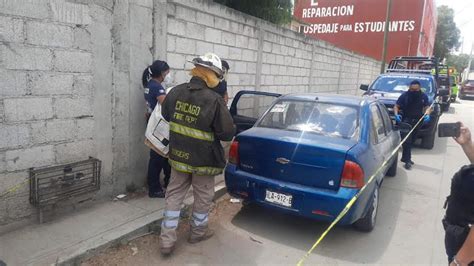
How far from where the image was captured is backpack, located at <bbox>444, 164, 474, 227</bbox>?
1.96m

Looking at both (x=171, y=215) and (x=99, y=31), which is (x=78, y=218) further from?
(x=99, y=31)

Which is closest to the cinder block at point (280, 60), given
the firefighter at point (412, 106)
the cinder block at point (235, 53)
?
the cinder block at point (235, 53)

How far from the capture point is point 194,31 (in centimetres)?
552

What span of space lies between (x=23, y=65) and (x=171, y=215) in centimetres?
198

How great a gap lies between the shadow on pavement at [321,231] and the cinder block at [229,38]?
3.12 metres

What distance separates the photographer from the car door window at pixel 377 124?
14.6ft

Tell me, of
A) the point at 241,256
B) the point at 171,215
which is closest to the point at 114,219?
the point at 171,215

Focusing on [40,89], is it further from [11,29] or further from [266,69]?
[266,69]

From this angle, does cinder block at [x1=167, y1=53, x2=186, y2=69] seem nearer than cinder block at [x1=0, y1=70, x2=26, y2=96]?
No

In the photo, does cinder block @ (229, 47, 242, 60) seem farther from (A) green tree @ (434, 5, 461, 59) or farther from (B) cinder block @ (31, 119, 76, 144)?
(A) green tree @ (434, 5, 461, 59)

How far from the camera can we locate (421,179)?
650 cm

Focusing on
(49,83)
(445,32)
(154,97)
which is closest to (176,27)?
(154,97)

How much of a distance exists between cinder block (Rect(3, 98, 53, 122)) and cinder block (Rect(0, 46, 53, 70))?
31 cm

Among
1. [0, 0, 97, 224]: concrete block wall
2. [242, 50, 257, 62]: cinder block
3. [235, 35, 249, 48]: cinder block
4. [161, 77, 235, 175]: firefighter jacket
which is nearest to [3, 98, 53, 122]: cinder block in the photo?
[0, 0, 97, 224]: concrete block wall
